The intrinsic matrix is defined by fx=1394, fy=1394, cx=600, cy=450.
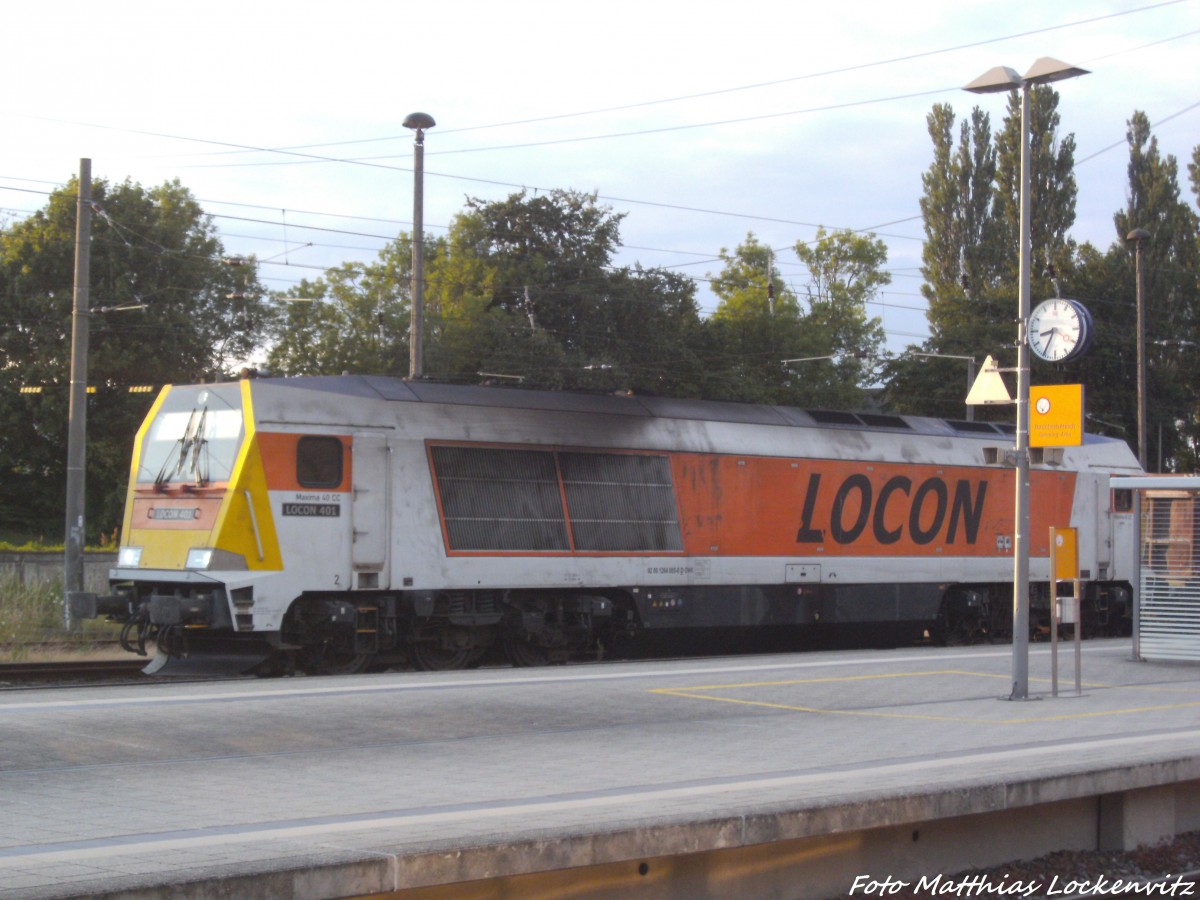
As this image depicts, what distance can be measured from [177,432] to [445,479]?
323 centimetres

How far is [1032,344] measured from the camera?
612 inches

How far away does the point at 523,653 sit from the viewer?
58.6 feet

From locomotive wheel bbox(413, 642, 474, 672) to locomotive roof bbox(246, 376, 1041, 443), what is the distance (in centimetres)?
303

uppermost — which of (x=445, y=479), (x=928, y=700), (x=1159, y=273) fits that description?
(x=1159, y=273)

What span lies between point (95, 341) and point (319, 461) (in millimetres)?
33400

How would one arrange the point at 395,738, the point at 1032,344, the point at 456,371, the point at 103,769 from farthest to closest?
1. the point at 456,371
2. the point at 1032,344
3. the point at 395,738
4. the point at 103,769

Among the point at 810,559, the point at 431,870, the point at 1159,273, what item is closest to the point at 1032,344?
the point at 810,559

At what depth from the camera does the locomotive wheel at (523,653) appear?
1780cm

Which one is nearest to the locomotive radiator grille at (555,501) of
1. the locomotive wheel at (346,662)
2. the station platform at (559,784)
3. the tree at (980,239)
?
the locomotive wheel at (346,662)

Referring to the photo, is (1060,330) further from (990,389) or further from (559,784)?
(559,784)

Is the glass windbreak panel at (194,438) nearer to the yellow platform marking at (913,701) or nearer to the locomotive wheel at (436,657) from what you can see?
the locomotive wheel at (436,657)

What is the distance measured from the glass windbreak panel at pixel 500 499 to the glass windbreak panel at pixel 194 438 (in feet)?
8.19

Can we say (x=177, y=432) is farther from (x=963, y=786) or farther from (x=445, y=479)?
(x=963, y=786)

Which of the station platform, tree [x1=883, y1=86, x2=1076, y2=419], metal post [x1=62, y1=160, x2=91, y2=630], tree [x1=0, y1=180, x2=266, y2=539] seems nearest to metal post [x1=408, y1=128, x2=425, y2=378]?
metal post [x1=62, y1=160, x2=91, y2=630]
